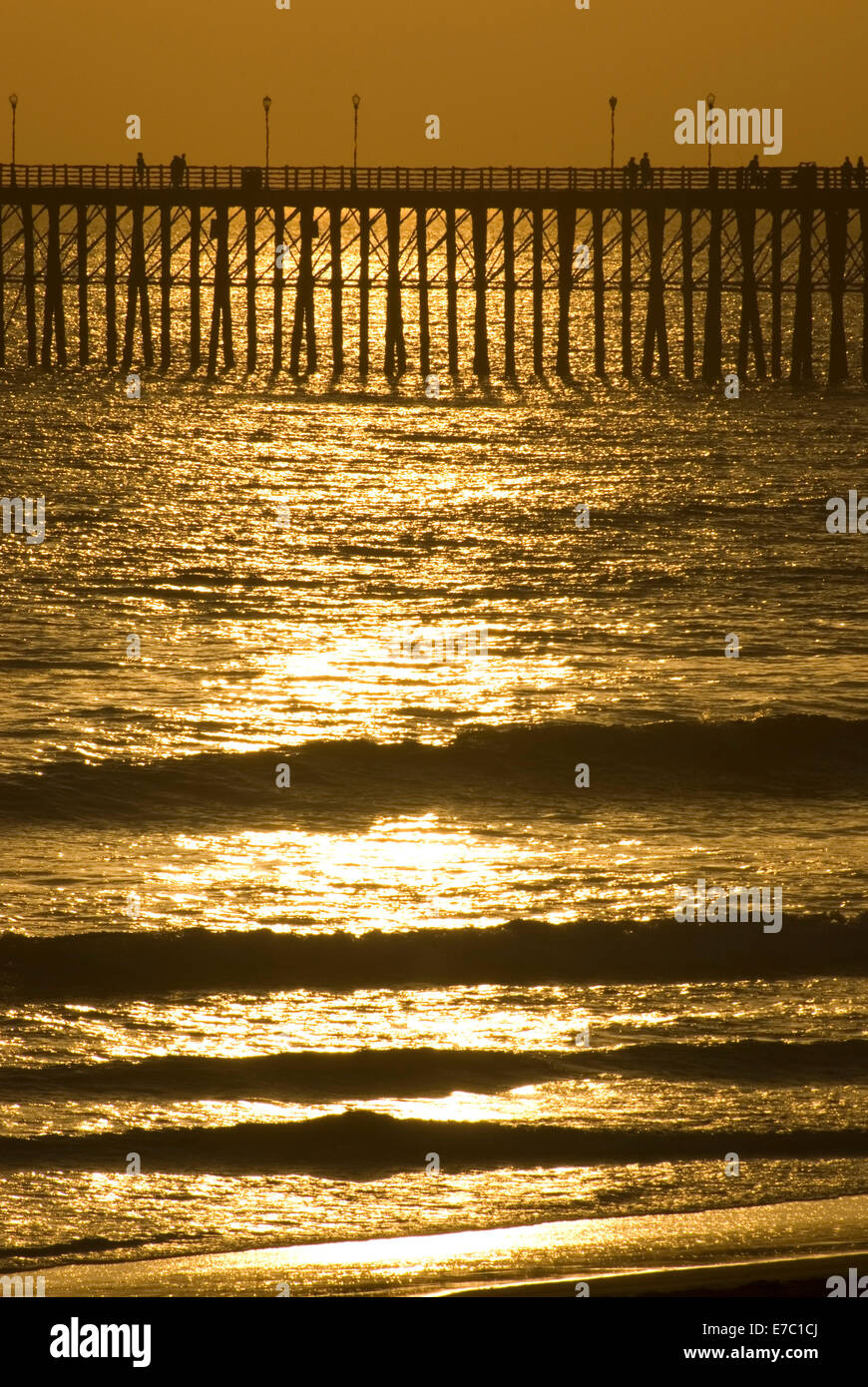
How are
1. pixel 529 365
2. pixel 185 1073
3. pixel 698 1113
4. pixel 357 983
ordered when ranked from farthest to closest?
pixel 529 365 < pixel 357 983 < pixel 185 1073 < pixel 698 1113

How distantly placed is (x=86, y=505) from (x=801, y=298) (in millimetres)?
20136

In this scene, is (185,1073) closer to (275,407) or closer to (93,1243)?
(93,1243)

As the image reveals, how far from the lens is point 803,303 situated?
47.0 metres

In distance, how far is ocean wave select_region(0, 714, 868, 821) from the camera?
15.6 m

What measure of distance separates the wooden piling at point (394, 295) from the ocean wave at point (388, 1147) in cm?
3721

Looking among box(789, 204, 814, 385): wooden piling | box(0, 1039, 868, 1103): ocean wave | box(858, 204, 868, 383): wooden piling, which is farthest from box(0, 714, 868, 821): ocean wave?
box(858, 204, 868, 383): wooden piling

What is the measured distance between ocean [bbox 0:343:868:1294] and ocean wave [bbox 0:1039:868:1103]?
1.0 inches

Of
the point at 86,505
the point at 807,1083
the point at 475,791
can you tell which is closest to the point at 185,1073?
the point at 807,1083

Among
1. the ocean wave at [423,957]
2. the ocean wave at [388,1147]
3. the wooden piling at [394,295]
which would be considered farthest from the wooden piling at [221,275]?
the ocean wave at [388,1147]

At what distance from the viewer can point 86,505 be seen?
35094 mm

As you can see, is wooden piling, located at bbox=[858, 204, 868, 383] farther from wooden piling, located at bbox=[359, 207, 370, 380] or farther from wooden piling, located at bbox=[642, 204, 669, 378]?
wooden piling, located at bbox=[359, 207, 370, 380]

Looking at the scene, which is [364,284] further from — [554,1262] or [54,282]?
[554,1262]

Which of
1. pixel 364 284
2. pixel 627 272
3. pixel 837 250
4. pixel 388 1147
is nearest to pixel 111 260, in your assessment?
pixel 364 284
